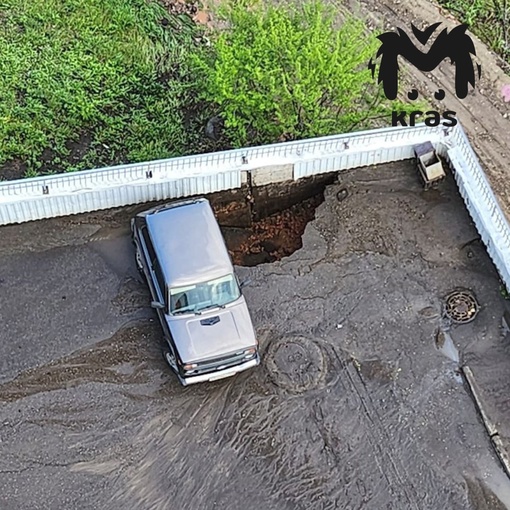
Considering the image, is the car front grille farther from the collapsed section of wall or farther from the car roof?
the collapsed section of wall

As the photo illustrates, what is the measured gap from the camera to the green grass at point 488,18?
1769cm

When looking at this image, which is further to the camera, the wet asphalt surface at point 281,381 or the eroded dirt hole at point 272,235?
the eroded dirt hole at point 272,235

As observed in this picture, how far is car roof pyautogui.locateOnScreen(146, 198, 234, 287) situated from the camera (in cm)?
1060

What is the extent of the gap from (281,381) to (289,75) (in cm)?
542

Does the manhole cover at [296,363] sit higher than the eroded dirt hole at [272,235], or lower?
lower

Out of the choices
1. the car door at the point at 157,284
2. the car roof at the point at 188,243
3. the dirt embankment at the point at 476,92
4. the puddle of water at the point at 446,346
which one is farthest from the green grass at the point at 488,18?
the car door at the point at 157,284

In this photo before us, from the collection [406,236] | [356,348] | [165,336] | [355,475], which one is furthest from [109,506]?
[406,236]

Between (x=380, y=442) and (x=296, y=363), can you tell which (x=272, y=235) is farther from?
(x=380, y=442)

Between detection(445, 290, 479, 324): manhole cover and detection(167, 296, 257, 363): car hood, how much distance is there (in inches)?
121

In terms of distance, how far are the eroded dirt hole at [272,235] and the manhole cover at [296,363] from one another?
1679 millimetres

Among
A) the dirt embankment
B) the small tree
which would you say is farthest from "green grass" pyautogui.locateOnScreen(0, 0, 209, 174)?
the dirt embankment

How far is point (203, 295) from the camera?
10664 mm

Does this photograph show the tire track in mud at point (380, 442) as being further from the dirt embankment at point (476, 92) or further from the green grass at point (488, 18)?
the green grass at point (488, 18)

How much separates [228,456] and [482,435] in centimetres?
348
